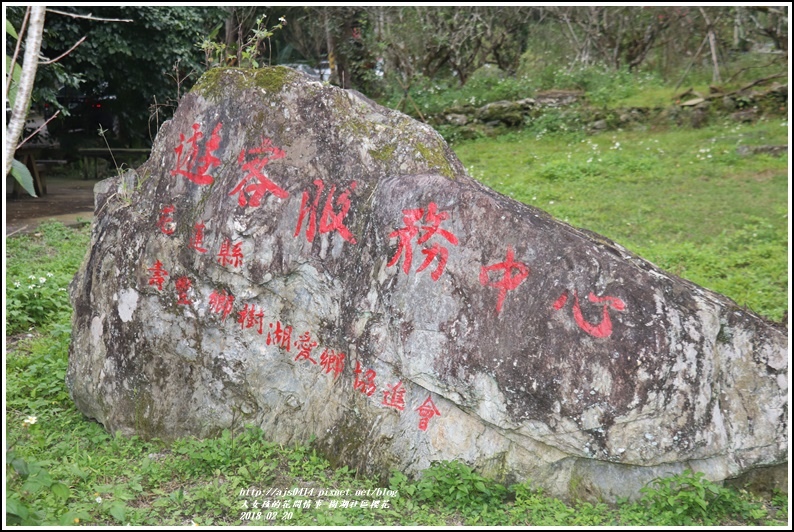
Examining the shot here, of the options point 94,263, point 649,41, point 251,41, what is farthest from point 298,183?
point 649,41

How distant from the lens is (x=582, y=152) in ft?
38.4

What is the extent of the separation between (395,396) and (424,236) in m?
0.97

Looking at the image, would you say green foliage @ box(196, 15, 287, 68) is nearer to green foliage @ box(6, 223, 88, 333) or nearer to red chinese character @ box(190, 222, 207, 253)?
red chinese character @ box(190, 222, 207, 253)

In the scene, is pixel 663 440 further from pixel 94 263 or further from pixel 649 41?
pixel 649 41

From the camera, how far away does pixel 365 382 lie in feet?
14.1

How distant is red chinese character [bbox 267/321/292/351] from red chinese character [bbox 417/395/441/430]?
38.6 inches

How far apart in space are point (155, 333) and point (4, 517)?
1584mm

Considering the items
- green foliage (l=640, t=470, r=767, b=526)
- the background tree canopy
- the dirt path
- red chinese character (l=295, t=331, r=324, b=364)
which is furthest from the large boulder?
the background tree canopy

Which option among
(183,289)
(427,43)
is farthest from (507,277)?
(427,43)

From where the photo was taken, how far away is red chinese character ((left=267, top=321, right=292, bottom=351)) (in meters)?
4.60

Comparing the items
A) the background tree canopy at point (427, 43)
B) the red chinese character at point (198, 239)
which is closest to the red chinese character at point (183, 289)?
the red chinese character at point (198, 239)

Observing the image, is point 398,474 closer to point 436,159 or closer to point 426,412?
point 426,412

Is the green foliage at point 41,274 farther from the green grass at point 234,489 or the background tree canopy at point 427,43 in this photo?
the background tree canopy at point 427,43

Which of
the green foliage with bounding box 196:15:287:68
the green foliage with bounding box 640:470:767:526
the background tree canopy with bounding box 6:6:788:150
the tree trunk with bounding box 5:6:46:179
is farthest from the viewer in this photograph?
the background tree canopy with bounding box 6:6:788:150
